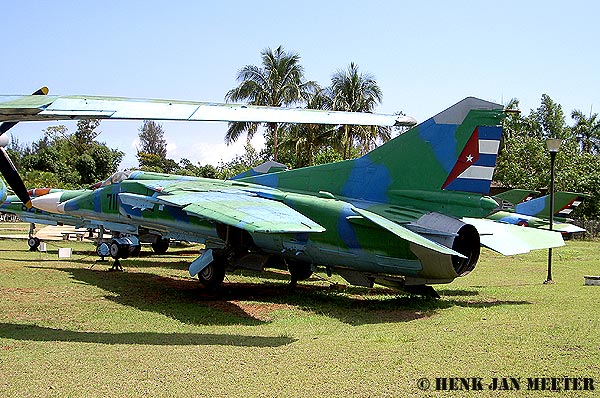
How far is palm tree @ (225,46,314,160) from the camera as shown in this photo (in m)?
39.8

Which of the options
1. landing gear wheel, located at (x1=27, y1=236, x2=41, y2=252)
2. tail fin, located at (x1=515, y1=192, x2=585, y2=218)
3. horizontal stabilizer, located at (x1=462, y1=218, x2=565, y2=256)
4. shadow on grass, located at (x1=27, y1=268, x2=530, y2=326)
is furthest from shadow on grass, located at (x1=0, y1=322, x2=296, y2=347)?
A: tail fin, located at (x1=515, y1=192, x2=585, y2=218)

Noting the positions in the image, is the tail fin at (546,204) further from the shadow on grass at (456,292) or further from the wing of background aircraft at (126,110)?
the wing of background aircraft at (126,110)

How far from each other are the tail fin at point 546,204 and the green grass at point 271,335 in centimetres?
1354

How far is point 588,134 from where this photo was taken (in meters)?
73.8

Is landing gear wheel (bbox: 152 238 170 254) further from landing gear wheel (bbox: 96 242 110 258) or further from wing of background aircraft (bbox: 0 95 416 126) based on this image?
wing of background aircraft (bbox: 0 95 416 126)

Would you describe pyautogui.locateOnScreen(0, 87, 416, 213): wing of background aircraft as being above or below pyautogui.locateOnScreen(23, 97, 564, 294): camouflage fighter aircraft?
above

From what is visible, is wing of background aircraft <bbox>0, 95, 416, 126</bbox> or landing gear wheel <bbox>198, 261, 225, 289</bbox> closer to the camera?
wing of background aircraft <bbox>0, 95, 416, 126</bbox>

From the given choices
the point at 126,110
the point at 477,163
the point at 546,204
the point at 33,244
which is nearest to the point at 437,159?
the point at 477,163

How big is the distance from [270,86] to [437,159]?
27997mm

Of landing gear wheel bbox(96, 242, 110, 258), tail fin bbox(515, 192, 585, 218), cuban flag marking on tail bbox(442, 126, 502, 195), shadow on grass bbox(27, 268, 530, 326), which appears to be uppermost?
cuban flag marking on tail bbox(442, 126, 502, 195)

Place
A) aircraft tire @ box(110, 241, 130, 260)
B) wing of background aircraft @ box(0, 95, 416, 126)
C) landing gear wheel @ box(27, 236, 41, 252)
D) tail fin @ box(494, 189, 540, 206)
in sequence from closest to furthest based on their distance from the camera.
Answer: wing of background aircraft @ box(0, 95, 416, 126) → aircraft tire @ box(110, 241, 130, 260) → landing gear wheel @ box(27, 236, 41, 252) → tail fin @ box(494, 189, 540, 206)

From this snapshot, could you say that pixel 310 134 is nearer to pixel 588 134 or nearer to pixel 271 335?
pixel 271 335

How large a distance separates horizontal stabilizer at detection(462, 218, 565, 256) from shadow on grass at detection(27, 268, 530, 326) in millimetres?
1298

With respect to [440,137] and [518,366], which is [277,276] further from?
[518,366]
